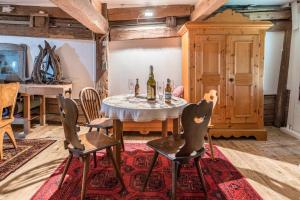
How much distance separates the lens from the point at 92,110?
3490 millimetres

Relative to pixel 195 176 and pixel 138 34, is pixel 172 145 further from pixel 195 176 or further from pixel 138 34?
pixel 138 34

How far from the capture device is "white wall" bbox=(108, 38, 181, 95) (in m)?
5.05

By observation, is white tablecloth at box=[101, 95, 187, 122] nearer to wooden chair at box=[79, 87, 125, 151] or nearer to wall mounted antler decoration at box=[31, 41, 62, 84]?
wooden chair at box=[79, 87, 125, 151]

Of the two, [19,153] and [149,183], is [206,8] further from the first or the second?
[19,153]

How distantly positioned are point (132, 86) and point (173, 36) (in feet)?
6.03

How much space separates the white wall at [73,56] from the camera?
5.20m

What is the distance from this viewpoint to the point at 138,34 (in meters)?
4.85

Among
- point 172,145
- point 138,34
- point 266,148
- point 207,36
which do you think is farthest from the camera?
point 138,34

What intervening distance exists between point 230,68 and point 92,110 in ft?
7.28

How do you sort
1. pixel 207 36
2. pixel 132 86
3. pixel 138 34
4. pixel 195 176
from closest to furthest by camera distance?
pixel 195 176 → pixel 132 86 → pixel 207 36 → pixel 138 34

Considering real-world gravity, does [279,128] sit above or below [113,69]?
below

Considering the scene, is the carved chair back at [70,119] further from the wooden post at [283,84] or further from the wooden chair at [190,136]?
the wooden post at [283,84]

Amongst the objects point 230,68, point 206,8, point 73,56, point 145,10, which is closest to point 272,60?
point 230,68

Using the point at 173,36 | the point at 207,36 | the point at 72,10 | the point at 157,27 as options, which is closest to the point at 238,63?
the point at 207,36
